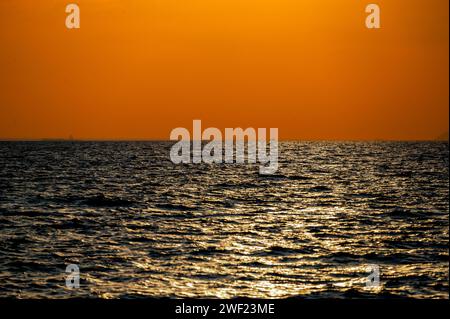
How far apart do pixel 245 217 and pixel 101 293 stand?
20.3 m

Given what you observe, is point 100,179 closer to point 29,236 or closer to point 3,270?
point 29,236

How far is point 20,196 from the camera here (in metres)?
52.7

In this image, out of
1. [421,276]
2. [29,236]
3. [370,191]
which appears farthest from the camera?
[370,191]
